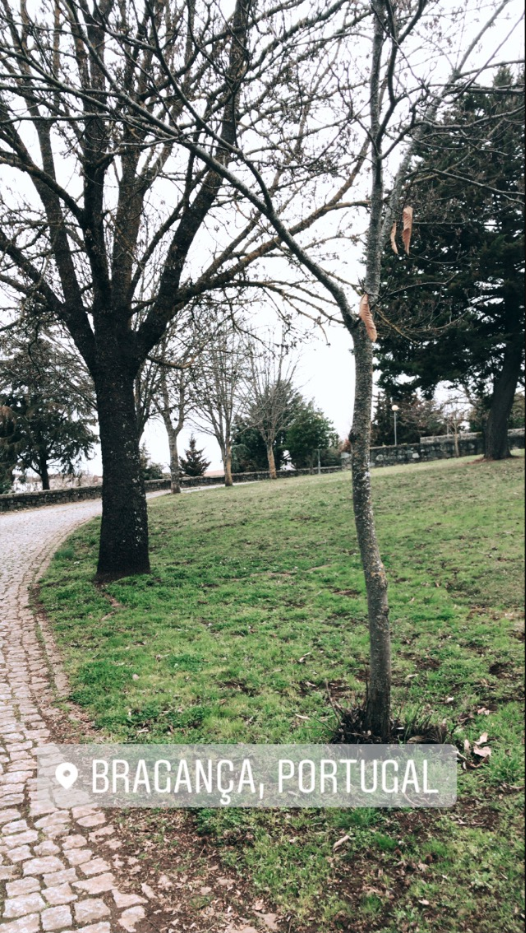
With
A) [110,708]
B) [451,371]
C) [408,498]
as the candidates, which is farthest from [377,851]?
[451,371]

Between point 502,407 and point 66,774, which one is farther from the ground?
point 502,407

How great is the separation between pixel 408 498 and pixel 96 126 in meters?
9.79

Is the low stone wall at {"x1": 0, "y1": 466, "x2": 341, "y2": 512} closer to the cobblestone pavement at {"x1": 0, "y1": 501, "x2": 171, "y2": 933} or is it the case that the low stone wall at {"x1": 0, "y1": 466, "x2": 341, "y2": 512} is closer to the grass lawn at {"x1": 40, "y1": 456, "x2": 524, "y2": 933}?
the grass lawn at {"x1": 40, "y1": 456, "x2": 524, "y2": 933}

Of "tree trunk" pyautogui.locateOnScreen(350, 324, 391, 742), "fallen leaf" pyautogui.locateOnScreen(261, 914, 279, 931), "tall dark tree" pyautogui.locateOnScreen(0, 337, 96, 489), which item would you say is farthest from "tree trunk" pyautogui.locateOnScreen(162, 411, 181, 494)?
"fallen leaf" pyautogui.locateOnScreen(261, 914, 279, 931)

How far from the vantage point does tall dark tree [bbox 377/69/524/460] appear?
12.9 feet

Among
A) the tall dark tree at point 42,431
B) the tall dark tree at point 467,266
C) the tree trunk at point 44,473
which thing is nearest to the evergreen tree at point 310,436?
the tall dark tree at point 42,431

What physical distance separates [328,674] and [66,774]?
217 centimetres

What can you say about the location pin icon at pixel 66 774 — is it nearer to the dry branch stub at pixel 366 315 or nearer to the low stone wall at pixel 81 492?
the dry branch stub at pixel 366 315

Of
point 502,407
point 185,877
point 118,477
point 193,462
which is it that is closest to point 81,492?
point 193,462

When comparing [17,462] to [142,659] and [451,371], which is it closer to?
[451,371]

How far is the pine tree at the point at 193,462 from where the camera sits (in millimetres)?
42844

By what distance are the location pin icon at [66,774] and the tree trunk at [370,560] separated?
1984 mm

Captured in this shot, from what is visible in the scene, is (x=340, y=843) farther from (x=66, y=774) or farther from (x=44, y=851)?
(x=66, y=774)

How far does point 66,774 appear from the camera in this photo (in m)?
3.95
